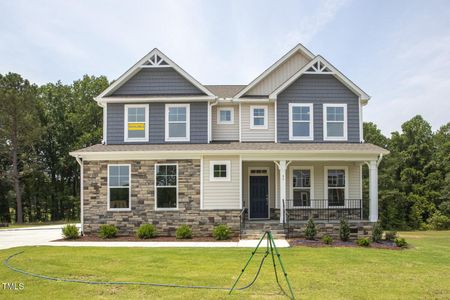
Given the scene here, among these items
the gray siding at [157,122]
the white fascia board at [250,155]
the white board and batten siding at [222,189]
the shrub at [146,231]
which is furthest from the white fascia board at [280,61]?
the shrub at [146,231]

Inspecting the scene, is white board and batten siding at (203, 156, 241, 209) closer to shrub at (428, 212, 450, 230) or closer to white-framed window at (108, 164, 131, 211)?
white-framed window at (108, 164, 131, 211)

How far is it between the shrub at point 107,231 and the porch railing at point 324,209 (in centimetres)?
759

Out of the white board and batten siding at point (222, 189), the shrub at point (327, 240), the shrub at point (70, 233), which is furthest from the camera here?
the white board and batten siding at point (222, 189)

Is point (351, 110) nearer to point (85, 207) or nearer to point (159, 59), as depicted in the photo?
point (159, 59)

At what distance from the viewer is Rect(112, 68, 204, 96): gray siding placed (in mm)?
18203

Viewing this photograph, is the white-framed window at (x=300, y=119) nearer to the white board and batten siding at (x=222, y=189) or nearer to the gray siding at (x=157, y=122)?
the white board and batten siding at (x=222, y=189)

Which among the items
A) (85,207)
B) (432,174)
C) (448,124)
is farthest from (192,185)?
(448,124)

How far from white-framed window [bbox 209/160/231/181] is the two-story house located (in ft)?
0.14

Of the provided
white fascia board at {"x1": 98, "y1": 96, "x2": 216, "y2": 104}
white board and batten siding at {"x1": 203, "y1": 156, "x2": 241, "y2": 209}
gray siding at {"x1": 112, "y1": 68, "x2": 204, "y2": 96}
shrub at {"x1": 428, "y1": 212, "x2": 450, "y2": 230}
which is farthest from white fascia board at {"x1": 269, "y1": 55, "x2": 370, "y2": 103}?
shrub at {"x1": 428, "y1": 212, "x2": 450, "y2": 230}

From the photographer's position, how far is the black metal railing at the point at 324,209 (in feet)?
57.9

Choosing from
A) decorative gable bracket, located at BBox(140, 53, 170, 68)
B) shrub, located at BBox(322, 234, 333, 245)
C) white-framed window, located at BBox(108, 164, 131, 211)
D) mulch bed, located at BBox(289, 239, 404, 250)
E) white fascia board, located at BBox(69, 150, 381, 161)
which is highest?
decorative gable bracket, located at BBox(140, 53, 170, 68)

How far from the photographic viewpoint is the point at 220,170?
654 inches

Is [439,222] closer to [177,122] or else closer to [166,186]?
[177,122]

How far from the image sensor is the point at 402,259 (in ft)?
37.1
